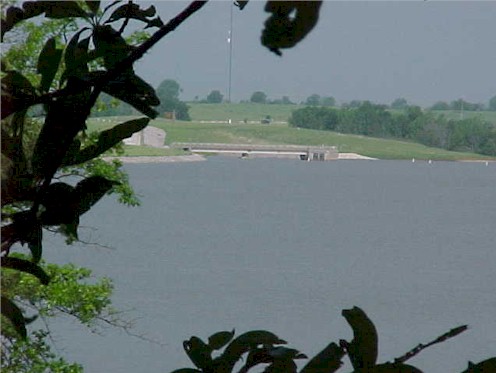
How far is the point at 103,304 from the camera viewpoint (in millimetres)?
4559

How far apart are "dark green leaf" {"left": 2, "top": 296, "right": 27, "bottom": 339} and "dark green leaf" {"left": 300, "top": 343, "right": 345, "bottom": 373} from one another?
0.09 meters

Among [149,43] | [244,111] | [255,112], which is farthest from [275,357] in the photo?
[244,111]

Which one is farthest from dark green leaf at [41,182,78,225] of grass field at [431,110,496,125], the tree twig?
grass field at [431,110,496,125]

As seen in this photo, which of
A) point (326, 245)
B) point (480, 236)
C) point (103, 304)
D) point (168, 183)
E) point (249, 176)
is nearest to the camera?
point (103, 304)

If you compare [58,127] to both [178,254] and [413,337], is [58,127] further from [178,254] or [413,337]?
[178,254]

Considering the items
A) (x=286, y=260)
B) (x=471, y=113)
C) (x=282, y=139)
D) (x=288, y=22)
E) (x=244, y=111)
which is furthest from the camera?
(x=286, y=260)

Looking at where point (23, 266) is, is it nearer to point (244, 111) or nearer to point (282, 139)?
point (244, 111)

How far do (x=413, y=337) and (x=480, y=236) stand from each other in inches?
236

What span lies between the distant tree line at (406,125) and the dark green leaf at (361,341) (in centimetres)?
300

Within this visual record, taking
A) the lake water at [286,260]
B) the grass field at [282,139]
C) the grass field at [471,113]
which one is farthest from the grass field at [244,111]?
the grass field at [282,139]

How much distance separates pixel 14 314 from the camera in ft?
1.02

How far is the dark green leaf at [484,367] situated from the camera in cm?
30

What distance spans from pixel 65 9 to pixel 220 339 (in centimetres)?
12

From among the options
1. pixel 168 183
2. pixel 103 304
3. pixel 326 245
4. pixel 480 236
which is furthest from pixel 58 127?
pixel 168 183
